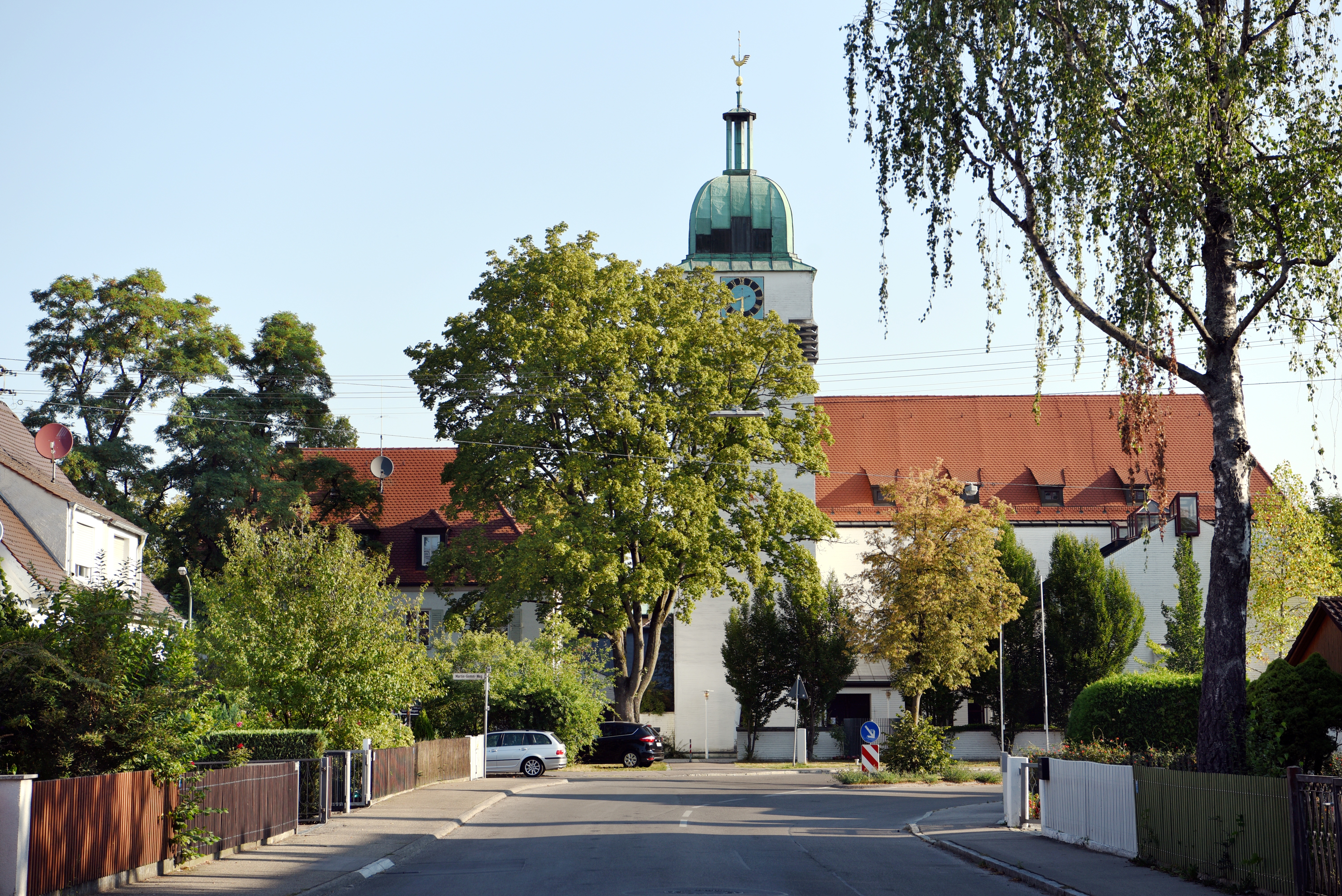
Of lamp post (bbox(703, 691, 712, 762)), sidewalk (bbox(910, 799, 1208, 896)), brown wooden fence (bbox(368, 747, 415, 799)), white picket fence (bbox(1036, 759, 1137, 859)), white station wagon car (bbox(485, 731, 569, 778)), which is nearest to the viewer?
sidewalk (bbox(910, 799, 1208, 896))

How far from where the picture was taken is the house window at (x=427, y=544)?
60438 mm

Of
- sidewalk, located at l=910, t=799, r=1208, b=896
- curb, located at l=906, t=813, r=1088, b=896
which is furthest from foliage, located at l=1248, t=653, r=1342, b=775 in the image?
curb, located at l=906, t=813, r=1088, b=896

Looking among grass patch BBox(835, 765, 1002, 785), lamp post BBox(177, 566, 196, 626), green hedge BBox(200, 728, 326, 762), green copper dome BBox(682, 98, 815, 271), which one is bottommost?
grass patch BBox(835, 765, 1002, 785)

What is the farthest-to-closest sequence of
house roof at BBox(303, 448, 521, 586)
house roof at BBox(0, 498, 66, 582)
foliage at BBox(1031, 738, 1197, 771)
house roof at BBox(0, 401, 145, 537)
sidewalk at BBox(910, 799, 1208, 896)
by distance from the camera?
house roof at BBox(303, 448, 521, 586) < house roof at BBox(0, 401, 145, 537) < house roof at BBox(0, 498, 66, 582) < foliage at BBox(1031, 738, 1197, 771) < sidewalk at BBox(910, 799, 1208, 896)

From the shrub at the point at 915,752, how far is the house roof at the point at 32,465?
2381 centimetres

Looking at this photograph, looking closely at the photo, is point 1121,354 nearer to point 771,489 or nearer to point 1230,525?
point 1230,525

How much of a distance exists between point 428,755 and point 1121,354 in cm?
2156

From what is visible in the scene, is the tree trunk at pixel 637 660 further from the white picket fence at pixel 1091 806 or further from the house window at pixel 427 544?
the white picket fence at pixel 1091 806

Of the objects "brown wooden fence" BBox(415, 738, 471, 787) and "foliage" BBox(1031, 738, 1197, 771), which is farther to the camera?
"brown wooden fence" BBox(415, 738, 471, 787)

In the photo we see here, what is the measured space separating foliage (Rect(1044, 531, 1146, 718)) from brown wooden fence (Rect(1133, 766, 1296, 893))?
34154 mm

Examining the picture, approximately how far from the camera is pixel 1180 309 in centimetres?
1689

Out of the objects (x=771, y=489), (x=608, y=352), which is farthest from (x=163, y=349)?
(x=771, y=489)

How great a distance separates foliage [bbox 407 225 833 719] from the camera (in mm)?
41812

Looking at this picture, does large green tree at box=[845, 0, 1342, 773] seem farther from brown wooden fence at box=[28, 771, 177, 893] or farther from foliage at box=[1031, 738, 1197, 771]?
brown wooden fence at box=[28, 771, 177, 893]
